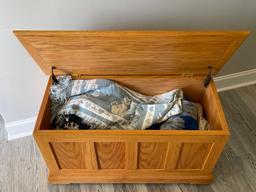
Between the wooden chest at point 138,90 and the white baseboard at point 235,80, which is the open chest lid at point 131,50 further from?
the white baseboard at point 235,80

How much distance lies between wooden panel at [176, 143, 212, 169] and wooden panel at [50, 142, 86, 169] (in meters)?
0.41

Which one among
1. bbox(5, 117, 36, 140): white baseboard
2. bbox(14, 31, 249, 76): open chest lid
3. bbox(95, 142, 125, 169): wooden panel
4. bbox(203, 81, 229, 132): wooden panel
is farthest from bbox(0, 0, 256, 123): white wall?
bbox(95, 142, 125, 169): wooden panel

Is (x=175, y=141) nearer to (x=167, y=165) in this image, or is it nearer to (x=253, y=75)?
(x=167, y=165)

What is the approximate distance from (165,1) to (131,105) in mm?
488

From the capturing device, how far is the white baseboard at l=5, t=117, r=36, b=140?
137 centimetres

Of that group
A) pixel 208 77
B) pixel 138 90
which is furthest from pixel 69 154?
Result: pixel 208 77

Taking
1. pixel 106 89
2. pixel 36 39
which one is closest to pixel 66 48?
pixel 36 39

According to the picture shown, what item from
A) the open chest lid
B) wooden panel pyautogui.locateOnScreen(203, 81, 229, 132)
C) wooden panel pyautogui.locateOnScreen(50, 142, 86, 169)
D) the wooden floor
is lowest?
the wooden floor

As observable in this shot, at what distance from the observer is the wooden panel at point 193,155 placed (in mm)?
982

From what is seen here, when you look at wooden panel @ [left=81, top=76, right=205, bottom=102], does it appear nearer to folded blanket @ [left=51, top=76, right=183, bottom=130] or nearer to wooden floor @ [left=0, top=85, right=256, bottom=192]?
folded blanket @ [left=51, top=76, right=183, bottom=130]

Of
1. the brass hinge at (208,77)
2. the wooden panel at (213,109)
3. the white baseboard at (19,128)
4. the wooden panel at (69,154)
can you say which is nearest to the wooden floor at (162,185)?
the white baseboard at (19,128)

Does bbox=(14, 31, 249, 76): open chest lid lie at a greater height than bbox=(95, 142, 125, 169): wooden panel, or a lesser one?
greater

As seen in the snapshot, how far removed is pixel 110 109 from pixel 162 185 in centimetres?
45

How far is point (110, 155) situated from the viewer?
3.39 ft
